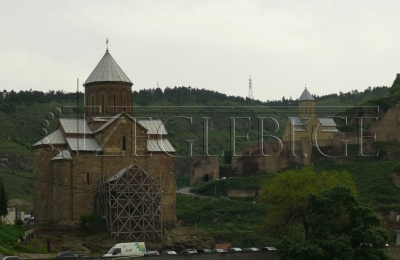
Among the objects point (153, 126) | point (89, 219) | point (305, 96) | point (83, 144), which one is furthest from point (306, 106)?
point (89, 219)

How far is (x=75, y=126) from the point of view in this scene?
58594 mm

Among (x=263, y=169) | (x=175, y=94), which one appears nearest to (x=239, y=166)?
(x=263, y=169)

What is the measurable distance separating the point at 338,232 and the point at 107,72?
20536 mm

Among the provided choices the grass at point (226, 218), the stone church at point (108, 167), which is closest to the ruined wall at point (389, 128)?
the grass at point (226, 218)

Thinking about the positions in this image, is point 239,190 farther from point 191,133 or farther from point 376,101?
point 191,133

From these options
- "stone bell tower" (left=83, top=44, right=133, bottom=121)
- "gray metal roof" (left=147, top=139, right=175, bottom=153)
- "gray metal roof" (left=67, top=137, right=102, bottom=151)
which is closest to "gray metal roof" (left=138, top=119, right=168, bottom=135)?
"gray metal roof" (left=147, top=139, right=175, bottom=153)

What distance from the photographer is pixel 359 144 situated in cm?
8300

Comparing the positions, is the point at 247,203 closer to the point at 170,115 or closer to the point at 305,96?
the point at 305,96

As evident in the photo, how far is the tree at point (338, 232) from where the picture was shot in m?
43.4

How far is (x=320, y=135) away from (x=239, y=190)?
1252cm

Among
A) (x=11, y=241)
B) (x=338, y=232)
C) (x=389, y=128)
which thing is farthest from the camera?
(x=389, y=128)

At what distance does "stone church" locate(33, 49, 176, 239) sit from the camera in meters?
54.5

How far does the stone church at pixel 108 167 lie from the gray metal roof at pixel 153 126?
84 millimetres

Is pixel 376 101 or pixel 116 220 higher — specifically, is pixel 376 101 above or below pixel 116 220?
above
